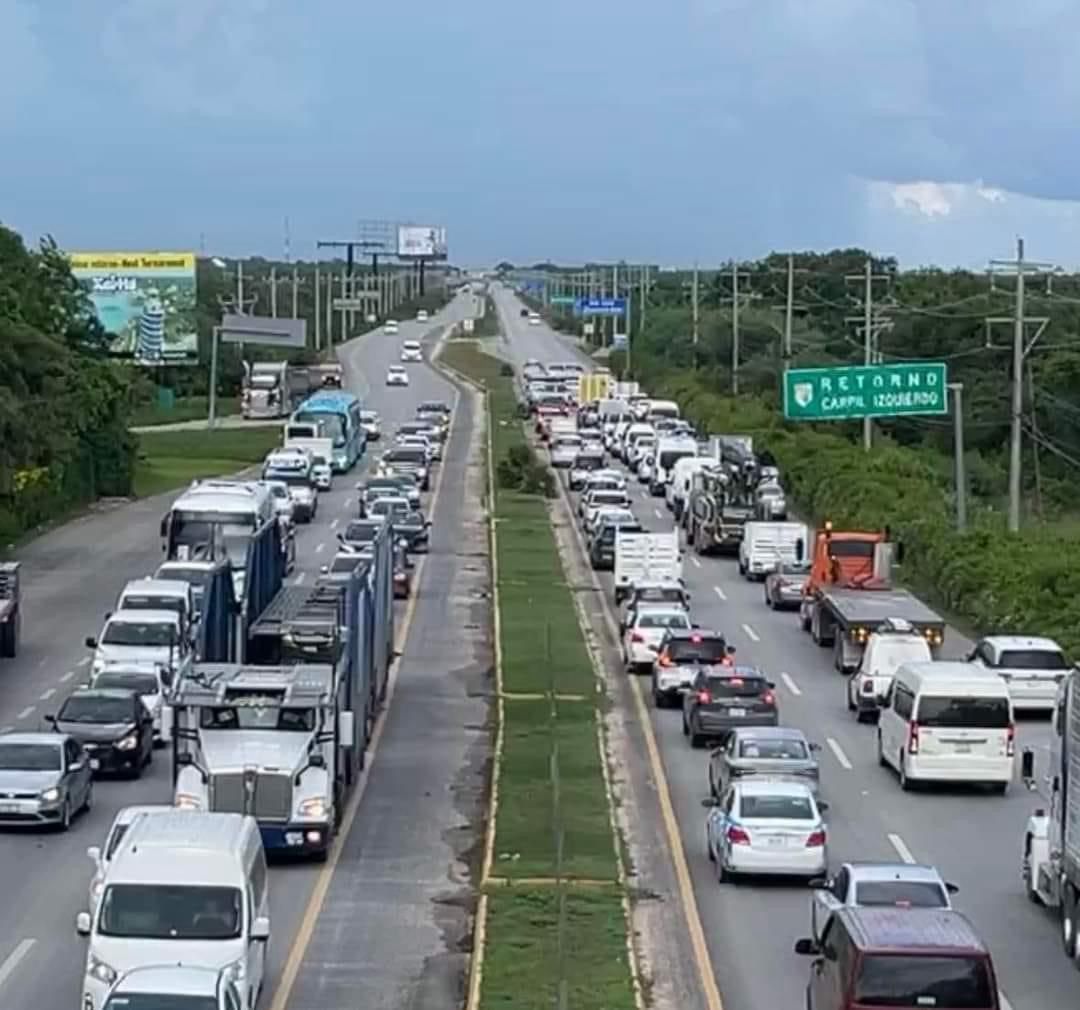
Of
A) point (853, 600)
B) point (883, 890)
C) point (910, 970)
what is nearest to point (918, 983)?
point (910, 970)

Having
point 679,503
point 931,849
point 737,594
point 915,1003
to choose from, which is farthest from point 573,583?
point 915,1003

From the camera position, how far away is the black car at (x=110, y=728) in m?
38.7

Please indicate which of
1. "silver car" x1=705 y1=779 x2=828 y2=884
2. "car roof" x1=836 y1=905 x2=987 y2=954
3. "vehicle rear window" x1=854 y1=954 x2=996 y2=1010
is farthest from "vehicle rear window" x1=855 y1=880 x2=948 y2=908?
"silver car" x1=705 y1=779 x2=828 y2=884

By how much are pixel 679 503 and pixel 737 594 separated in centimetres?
1902

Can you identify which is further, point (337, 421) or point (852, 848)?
point (337, 421)

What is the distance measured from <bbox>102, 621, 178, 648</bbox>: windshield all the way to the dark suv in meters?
9.10

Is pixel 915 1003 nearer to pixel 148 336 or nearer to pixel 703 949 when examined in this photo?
pixel 703 949

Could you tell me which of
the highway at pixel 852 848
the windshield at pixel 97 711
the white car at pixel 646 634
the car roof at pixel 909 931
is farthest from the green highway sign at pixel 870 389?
the car roof at pixel 909 931

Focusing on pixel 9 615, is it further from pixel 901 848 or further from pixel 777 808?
pixel 777 808

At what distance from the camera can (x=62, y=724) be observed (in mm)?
39281

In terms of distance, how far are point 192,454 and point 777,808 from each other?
282ft

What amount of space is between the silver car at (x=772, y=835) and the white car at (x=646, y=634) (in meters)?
20.4

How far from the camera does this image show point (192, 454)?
115 m

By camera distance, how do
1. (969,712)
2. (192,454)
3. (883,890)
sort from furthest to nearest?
(192,454) → (969,712) → (883,890)
